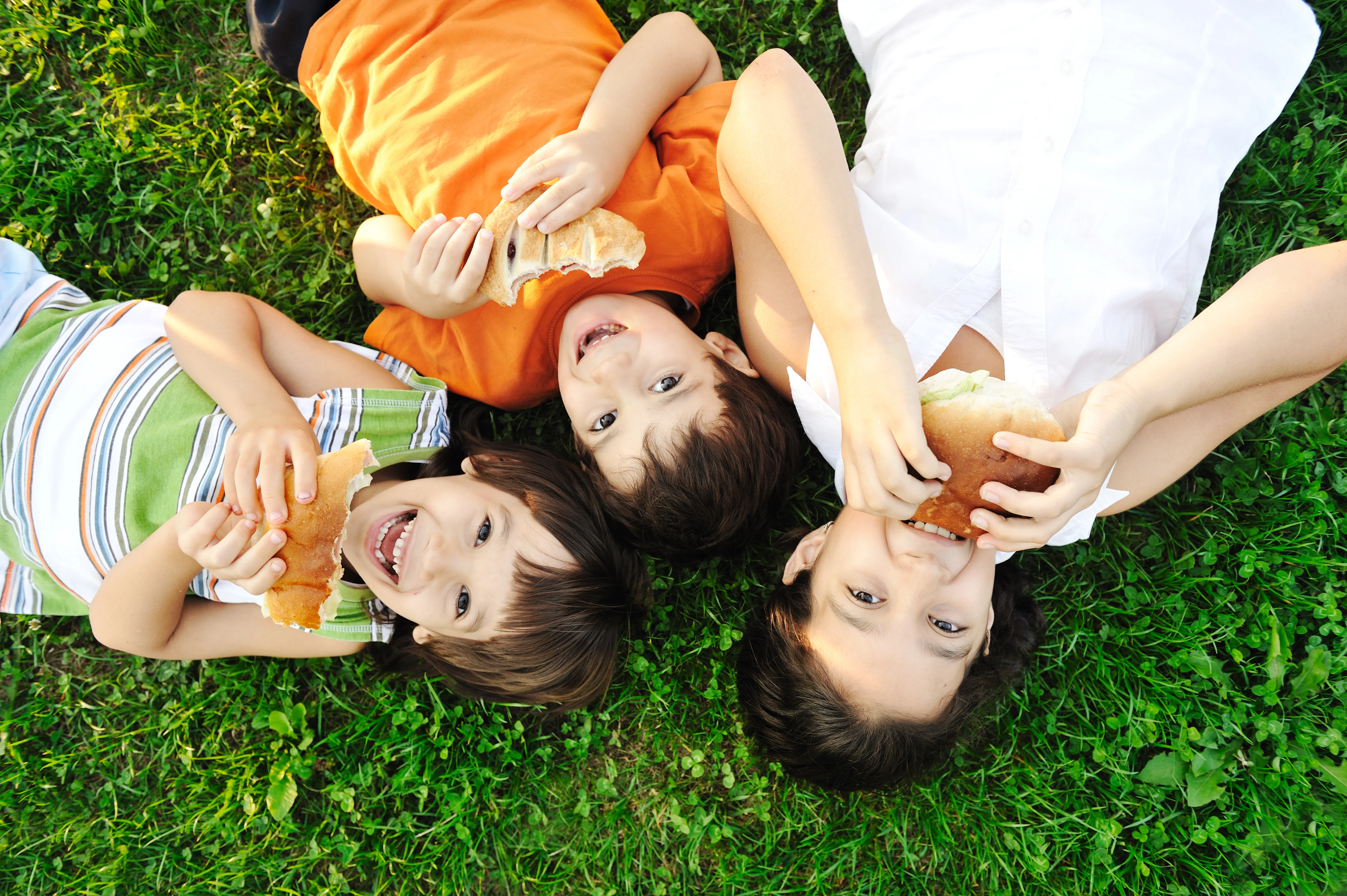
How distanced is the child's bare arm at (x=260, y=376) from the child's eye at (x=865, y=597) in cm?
160

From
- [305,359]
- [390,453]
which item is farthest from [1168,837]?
[305,359]

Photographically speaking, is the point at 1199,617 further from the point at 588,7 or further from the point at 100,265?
the point at 100,265

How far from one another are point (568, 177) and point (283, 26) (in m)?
1.27

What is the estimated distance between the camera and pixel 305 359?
2854 millimetres

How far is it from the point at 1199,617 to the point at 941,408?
5.70ft

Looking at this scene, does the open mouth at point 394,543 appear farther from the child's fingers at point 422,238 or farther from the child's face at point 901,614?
the child's face at point 901,614

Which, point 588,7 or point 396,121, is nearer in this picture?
point 396,121

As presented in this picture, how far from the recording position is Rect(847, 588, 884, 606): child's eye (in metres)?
2.31

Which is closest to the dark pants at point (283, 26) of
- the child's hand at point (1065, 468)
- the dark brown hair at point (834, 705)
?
the dark brown hair at point (834, 705)

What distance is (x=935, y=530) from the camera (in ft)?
7.54

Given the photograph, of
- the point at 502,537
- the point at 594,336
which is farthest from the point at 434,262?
the point at 502,537

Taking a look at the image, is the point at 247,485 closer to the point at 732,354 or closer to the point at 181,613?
the point at 181,613

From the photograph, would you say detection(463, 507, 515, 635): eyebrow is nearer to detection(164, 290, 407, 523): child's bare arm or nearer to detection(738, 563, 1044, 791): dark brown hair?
detection(164, 290, 407, 523): child's bare arm

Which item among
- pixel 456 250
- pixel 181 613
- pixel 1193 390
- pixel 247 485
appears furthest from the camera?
pixel 181 613
